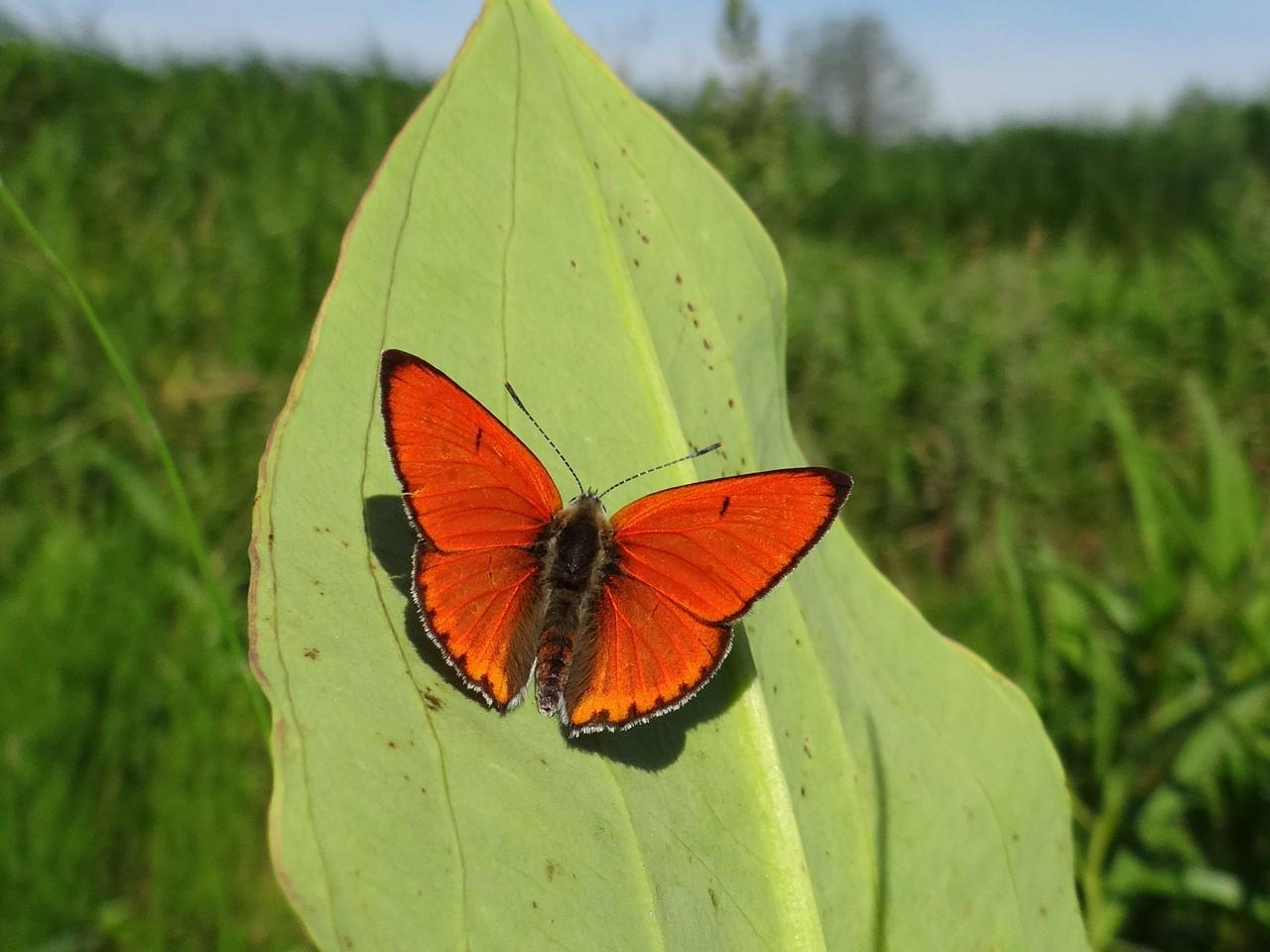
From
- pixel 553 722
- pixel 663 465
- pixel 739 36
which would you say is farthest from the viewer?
pixel 739 36

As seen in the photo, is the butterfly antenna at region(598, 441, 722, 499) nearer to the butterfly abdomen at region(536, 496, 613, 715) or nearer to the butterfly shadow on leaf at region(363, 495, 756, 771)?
the butterfly abdomen at region(536, 496, 613, 715)

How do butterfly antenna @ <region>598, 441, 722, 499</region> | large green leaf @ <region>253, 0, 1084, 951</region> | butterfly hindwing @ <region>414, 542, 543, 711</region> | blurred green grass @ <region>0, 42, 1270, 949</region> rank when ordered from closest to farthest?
1. large green leaf @ <region>253, 0, 1084, 951</region>
2. butterfly hindwing @ <region>414, 542, 543, 711</region>
3. butterfly antenna @ <region>598, 441, 722, 499</region>
4. blurred green grass @ <region>0, 42, 1270, 949</region>

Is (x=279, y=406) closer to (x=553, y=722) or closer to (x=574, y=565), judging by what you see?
(x=574, y=565)

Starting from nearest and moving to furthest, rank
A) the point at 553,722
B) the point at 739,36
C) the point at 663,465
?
the point at 553,722 < the point at 663,465 < the point at 739,36

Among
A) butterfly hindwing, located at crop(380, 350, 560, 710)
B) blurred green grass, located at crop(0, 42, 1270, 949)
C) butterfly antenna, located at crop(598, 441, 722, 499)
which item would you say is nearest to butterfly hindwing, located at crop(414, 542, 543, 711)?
butterfly hindwing, located at crop(380, 350, 560, 710)

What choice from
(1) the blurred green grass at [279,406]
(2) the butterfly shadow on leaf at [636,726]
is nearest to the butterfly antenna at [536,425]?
(2) the butterfly shadow on leaf at [636,726]

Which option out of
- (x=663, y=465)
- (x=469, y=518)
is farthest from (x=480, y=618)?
(x=663, y=465)
